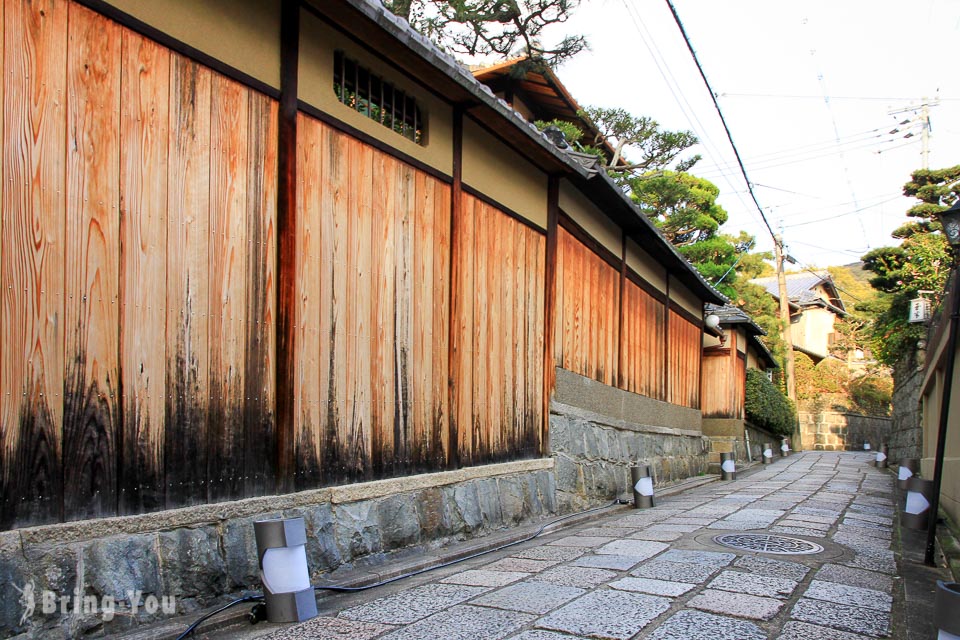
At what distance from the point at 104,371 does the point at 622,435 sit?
9.75 meters

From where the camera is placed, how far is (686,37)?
29.6 feet

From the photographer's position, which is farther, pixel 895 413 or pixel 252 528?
pixel 895 413

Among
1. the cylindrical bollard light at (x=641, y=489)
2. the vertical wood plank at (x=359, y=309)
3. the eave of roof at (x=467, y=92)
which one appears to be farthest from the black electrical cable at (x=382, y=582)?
the eave of roof at (x=467, y=92)

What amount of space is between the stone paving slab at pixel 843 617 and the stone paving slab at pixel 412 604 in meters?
2.26

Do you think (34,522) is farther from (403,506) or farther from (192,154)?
(403,506)

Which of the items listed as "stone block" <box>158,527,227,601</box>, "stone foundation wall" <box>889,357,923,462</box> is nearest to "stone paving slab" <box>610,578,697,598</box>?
"stone block" <box>158,527,227,601</box>

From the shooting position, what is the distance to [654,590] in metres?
5.26

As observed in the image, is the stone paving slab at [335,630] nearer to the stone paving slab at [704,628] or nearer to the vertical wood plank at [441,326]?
the stone paving slab at [704,628]

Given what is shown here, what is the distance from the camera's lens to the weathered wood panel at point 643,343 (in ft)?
44.0

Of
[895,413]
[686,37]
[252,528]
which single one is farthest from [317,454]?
[895,413]

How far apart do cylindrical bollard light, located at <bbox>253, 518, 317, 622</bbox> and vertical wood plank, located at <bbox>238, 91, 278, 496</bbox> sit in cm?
68

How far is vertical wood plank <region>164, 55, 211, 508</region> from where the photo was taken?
4.54m

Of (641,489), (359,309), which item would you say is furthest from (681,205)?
(359,309)

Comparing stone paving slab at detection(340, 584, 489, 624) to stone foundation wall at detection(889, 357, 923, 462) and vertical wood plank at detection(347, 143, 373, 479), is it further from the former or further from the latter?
stone foundation wall at detection(889, 357, 923, 462)
